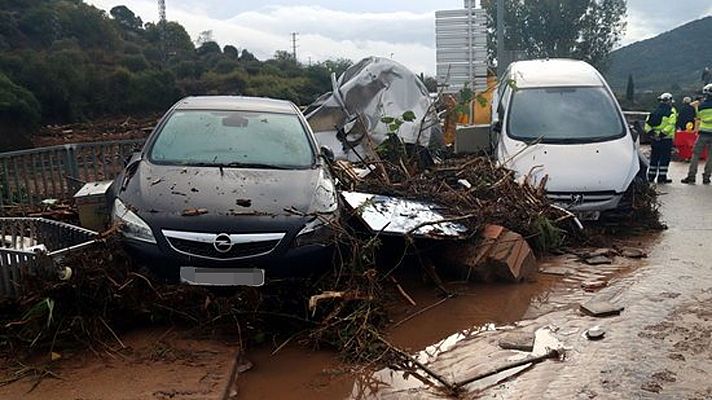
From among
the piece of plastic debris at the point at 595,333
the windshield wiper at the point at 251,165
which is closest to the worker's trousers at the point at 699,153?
the piece of plastic debris at the point at 595,333

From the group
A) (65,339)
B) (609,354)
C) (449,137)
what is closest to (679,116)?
(449,137)

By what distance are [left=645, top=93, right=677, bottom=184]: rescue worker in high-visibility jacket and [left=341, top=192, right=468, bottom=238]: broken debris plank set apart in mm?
7314

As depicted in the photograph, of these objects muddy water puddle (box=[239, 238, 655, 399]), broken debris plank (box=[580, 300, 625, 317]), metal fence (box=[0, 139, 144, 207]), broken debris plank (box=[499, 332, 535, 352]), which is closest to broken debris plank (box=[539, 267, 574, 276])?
muddy water puddle (box=[239, 238, 655, 399])

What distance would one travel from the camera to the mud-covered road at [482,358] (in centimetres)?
420

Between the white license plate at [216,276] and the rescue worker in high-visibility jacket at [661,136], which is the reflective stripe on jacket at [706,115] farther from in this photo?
the white license plate at [216,276]

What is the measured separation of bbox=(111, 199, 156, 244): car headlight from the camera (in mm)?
4957

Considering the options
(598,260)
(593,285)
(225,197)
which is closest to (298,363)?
(225,197)

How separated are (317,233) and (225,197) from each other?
766 millimetres

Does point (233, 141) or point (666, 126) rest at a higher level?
point (233, 141)

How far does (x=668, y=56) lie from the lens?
60.7m

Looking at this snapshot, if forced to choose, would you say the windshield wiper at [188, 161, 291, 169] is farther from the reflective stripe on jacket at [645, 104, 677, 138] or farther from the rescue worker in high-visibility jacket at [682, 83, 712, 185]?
the rescue worker in high-visibility jacket at [682, 83, 712, 185]

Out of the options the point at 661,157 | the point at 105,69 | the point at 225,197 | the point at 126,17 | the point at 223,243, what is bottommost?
the point at 661,157

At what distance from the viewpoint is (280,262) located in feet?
16.3

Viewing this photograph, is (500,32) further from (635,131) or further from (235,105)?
(235,105)
